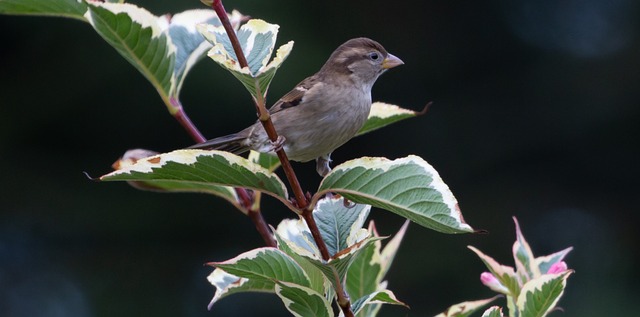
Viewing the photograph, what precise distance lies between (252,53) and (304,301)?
13.9 inches

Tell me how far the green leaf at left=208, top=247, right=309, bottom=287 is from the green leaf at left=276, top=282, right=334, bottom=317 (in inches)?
0.7

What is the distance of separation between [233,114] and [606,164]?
2.99 metres

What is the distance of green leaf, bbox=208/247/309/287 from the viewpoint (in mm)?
1269

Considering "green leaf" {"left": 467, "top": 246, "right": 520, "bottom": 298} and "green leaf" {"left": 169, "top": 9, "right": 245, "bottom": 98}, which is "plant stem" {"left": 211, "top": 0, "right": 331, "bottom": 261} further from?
"green leaf" {"left": 169, "top": 9, "right": 245, "bottom": 98}

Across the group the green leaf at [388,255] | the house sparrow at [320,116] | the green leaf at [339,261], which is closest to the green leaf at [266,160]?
the house sparrow at [320,116]

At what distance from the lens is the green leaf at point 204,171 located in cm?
123

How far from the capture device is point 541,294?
1390 millimetres

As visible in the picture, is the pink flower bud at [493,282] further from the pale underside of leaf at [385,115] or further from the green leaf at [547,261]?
the pale underside of leaf at [385,115]

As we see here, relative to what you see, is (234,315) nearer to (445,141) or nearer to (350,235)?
(445,141)

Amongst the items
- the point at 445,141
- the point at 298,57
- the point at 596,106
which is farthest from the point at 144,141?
the point at 596,106

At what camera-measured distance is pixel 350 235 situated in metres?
1.40

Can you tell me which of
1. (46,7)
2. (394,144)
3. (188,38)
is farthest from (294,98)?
(394,144)

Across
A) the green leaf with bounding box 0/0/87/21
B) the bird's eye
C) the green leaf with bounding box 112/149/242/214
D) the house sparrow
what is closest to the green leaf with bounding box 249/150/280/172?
the house sparrow

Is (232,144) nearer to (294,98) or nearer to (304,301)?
(294,98)
